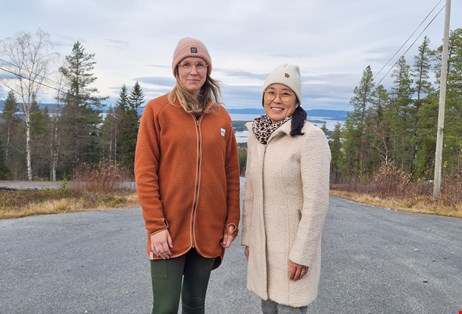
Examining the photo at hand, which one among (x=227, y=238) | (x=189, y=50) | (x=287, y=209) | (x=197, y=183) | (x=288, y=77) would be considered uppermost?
(x=189, y=50)

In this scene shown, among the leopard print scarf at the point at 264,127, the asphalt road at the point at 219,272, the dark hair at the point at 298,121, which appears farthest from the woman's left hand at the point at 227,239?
the asphalt road at the point at 219,272

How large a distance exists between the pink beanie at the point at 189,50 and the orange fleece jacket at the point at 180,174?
0.22m

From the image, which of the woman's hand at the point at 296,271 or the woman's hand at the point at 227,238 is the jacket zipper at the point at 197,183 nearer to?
the woman's hand at the point at 227,238

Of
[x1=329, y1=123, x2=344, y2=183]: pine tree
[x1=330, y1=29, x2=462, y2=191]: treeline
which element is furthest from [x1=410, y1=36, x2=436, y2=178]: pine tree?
[x1=329, y1=123, x2=344, y2=183]: pine tree

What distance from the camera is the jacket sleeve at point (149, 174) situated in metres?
1.97

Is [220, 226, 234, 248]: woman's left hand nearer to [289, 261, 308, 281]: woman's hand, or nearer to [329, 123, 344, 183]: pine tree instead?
[289, 261, 308, 281]: woman's hand

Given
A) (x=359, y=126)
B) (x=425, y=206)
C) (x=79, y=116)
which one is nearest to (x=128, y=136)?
(x=79, y=116)

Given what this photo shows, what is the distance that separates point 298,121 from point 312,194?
15.5 inches

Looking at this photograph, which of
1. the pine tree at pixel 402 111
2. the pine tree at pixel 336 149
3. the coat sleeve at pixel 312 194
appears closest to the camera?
the coat sleeve at pixel 312 194

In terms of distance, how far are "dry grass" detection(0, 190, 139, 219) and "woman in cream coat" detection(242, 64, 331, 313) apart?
7.42 metres

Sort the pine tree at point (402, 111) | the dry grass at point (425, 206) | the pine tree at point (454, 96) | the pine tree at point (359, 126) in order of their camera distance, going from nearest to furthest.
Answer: the dry grass at point (425, 206)
the pine tree at point (454, 96)
the pine tree at point (402, 111)
the pine tree at point (359, 126)

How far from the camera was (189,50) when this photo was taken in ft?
6.89

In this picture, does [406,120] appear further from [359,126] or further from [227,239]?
[227,239]

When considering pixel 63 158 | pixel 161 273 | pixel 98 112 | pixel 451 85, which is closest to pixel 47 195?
pixel 161 273
